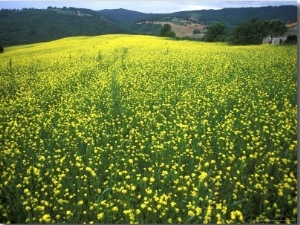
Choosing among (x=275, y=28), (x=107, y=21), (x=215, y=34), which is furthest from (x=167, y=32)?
(x=275, y=28)

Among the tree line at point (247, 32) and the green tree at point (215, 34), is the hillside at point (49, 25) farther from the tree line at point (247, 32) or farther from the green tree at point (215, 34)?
the tree line at point (247, 32)

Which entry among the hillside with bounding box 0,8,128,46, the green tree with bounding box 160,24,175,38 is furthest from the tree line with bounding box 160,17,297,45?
the hillside with bounding box 0,8,128,46

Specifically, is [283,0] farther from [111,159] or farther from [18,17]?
[18,17]

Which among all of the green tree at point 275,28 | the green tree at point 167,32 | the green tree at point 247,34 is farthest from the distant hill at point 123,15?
the green tree at point 275,28

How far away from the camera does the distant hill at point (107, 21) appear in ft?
11.8

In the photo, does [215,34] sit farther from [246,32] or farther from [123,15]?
[123,15]

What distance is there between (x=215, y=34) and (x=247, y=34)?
1.27 feet

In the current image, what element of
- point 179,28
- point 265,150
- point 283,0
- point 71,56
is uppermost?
point 283,0

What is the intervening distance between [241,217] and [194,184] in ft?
1.67

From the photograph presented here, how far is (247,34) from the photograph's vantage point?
3889mm

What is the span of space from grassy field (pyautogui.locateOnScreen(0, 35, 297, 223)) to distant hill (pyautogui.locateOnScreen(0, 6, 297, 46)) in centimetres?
14

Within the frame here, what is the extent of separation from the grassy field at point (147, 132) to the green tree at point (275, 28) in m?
0.19

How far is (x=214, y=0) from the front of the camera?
3.53 metres

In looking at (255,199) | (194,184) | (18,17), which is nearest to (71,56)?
(18,17)
